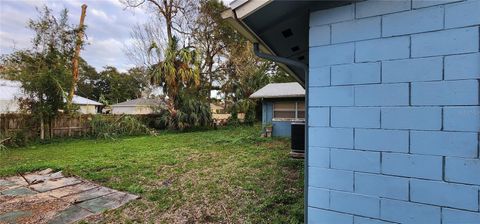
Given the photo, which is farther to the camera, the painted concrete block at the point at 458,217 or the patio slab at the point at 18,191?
the patio slab at the point at 18,191

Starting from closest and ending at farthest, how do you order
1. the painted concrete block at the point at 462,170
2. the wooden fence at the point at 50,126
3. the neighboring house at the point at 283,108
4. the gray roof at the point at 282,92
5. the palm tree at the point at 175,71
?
the painted concrete block at the point at 462,170 < the wooden fence at the point at 50,126 < the gray roof at the point at 282,92 < the neighboring house at the point at 283,108 < the palm tree at the point at 175,71

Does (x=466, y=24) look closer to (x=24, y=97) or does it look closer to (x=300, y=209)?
(x=300, y=209)

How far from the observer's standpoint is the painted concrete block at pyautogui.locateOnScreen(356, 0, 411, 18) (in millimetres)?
1746

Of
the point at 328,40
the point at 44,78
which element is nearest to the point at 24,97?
the point at 44,78

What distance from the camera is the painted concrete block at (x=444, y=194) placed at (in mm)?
1521

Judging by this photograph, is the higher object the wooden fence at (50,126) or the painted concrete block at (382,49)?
the painted concrete block at (382,49)

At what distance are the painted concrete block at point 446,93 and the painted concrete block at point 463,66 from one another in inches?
1.5

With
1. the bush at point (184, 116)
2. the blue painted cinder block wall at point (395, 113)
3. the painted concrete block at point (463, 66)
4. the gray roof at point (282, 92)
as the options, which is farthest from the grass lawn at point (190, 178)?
the bush at point (184, 116)

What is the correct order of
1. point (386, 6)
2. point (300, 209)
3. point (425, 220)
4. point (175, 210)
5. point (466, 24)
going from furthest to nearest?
point (175, 210) < point (300, 209) < point (386, 6) < point (425, 220) < point (466, 24)

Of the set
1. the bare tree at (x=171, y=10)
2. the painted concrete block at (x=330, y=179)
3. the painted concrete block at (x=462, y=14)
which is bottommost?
the painted concrete block at (x=330, y=179)

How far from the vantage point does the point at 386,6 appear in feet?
5.89

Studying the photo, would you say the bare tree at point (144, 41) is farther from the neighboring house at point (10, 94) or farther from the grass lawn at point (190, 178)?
the grass lawn at point (190, 178)

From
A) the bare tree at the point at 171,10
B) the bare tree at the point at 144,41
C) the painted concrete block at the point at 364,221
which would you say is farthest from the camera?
the bare tree at the point at 144,41

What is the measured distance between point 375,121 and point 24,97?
1204 centimetres
